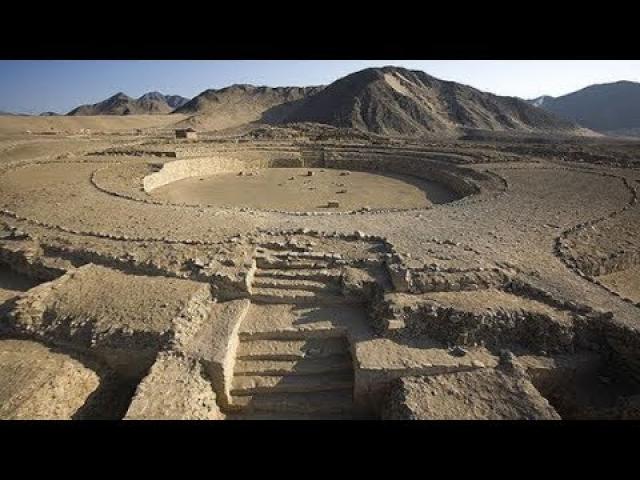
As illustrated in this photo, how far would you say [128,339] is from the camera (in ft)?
23.5

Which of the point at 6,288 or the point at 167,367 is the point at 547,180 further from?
the point at 6,288

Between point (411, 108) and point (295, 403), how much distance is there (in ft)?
162

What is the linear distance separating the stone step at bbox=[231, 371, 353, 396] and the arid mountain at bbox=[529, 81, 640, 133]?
86494 mm

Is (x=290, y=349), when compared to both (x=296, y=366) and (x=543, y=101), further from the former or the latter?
(x=543, y=101)

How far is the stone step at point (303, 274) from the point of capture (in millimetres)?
8656

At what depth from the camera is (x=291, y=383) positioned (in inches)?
274

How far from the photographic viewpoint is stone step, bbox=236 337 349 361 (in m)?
7.28

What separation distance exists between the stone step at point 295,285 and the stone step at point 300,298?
0.11m

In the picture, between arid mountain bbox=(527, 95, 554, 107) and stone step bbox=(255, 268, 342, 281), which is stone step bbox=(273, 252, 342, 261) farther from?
arid mountain bbox=(527, 95, 554, 107)

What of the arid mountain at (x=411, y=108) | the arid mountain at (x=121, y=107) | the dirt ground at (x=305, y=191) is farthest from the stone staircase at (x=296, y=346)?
the arid mountain at (x=121, y=107)

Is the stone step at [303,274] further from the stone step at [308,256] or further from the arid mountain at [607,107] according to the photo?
the arid mountain at [607,107]

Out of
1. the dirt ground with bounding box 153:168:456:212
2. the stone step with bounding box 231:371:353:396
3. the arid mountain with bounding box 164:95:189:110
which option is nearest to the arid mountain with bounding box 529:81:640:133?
the dirt ground with bounding box 153:168:456:212
